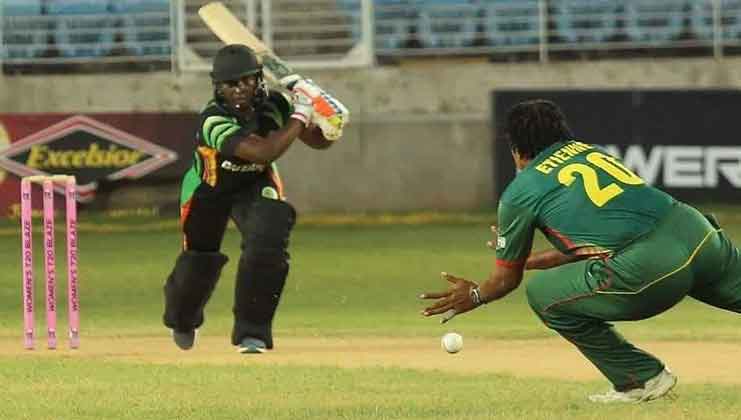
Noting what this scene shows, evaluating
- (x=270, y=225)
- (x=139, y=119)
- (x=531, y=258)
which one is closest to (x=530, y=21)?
(x=139, y=119)

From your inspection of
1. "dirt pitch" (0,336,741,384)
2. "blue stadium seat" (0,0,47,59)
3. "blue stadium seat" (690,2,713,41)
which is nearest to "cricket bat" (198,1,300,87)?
"dirt pitch" (0,336,741,384)

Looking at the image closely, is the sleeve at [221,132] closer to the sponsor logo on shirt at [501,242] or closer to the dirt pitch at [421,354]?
the dirt pitch at [421,354]

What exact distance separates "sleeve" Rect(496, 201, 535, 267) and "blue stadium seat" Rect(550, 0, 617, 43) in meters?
13.9

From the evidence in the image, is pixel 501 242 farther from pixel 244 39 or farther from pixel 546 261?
pixel 244 39

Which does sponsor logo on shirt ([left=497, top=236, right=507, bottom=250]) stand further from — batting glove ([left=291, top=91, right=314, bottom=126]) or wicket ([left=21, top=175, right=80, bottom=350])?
wicket ([left=21, top=175, right=80, bottom=350])

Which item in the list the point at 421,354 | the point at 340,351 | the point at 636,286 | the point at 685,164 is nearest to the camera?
the point at 636,286

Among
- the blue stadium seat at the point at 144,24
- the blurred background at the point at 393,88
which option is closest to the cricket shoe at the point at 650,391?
the blurred background at the point at 393,88

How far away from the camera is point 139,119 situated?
66.1 feet

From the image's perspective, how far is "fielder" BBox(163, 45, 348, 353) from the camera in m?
10.6

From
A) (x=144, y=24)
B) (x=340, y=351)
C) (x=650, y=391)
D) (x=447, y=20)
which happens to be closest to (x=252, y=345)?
(x=340, y=351)

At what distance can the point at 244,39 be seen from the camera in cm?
1193

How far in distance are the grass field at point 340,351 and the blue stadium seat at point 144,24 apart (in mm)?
3384

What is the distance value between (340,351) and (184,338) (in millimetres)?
973

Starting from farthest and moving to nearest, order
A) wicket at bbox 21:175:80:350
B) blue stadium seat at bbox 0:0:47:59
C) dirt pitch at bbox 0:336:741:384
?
1. blue stadium seat at bbox 0:0:47:59
2. wicket at bbox 21:175:80:350
3. dirt pitch at bbox 0:336:741:384
